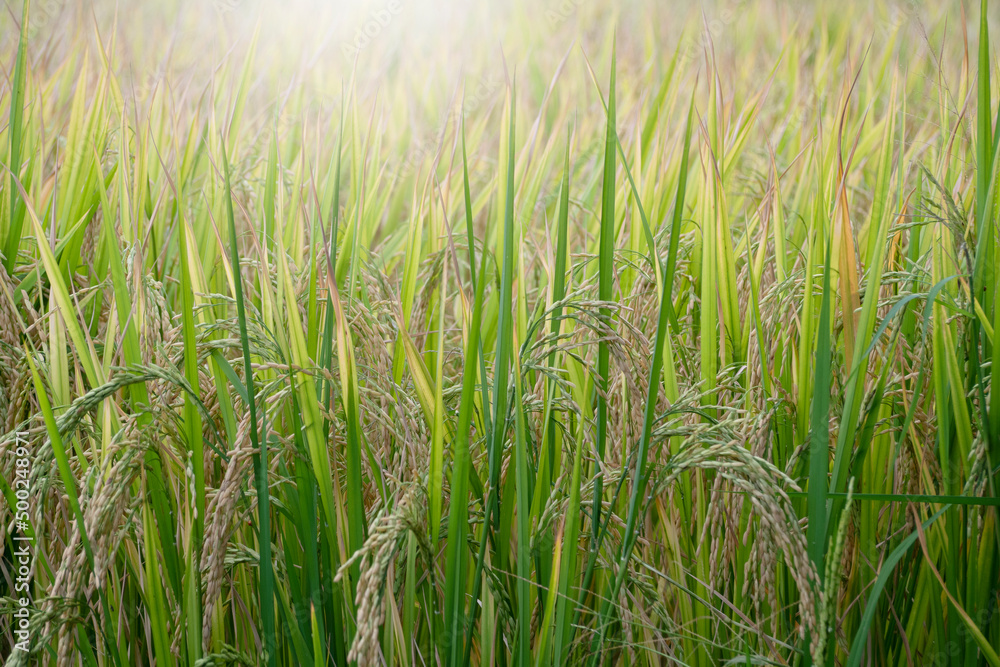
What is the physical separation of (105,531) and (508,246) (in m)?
0.59

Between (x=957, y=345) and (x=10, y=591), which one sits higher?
(x=957, y=345)

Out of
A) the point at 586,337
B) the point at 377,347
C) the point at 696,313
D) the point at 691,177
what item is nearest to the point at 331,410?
the point at 377,347

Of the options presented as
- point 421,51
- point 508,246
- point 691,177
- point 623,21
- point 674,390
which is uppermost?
point 623,21

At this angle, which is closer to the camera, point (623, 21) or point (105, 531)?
point (105, 531)

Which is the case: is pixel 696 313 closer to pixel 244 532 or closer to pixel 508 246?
pixel 508 246

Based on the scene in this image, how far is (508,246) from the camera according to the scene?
0.81 m

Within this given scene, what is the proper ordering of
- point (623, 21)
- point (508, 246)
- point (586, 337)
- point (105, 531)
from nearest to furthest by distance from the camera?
point (105, 531) → point (508, 246) → point (586, 337) → point (623, 21)

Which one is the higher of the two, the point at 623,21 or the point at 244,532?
the point at 623,21

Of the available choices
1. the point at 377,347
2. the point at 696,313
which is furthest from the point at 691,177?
the point at 377,347

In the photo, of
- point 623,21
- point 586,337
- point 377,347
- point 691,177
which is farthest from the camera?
point 623,21

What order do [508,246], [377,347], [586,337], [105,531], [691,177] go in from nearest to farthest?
[105,531], [508,246], [377,347], [586,337], [691,177]

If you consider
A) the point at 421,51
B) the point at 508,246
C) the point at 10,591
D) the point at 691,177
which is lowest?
the point at 10,591

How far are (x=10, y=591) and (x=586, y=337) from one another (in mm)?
1047

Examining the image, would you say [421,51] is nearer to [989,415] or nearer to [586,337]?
[586,337]
